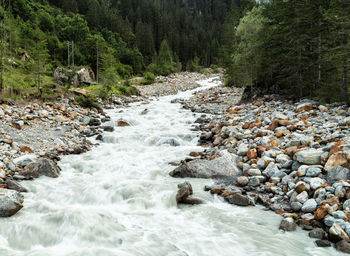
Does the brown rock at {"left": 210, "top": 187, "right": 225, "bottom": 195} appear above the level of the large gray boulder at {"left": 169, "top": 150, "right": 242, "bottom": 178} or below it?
below

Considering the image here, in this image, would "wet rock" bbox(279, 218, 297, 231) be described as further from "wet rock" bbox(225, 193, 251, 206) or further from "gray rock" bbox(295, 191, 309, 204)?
"wet rock" bbox(225, 193, 251, 206)

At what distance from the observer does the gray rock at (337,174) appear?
6796 mm

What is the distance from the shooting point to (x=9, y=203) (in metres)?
6.38

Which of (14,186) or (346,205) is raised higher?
(14,186)

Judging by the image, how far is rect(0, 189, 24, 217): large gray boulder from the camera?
626 centimetres

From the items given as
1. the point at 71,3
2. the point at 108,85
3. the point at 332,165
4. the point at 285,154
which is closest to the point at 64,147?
the point at 285,154

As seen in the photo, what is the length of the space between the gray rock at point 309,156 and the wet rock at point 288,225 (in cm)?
246

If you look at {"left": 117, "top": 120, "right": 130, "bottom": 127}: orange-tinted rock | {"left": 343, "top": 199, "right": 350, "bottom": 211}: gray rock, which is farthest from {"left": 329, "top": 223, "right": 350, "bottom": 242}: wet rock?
{"left": 117, "top": 120, "right": 130, "bottom": 127}: orange-tinted rock

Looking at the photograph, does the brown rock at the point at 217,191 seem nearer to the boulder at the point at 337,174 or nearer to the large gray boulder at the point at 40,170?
the boulder at the point at 337,174

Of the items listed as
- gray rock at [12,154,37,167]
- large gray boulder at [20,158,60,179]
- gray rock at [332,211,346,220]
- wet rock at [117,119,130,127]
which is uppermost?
wet rock at [117,119,130,127]

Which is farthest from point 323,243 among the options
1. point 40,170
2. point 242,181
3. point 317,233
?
point 40,170

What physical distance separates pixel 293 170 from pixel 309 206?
191cm

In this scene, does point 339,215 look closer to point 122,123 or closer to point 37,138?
point 37,138

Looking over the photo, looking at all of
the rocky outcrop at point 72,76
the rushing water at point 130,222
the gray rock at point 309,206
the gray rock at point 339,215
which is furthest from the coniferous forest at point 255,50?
the rushing water at point 130,222
